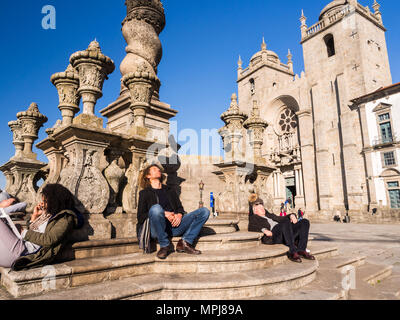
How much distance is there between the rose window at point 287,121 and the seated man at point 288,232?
1016 inches

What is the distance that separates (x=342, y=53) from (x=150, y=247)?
2789 centimetres

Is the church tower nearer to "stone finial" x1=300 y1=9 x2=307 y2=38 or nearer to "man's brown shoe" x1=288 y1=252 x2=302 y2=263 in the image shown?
"stone finial" x1=300 y1=9 x2=307 y2=38

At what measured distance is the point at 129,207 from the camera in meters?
4.25

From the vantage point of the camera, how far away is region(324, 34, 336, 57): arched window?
85.7ft

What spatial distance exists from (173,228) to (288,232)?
1.84m

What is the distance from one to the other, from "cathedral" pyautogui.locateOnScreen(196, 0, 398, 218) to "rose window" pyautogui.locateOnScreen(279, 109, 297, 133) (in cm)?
11

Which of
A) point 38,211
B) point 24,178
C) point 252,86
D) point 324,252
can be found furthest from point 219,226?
point 252,86

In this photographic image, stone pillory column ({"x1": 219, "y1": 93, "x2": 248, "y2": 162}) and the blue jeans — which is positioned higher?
stone pillory column ({"x1": 219, "y1": 93, "x2": 248, "y2": 162})

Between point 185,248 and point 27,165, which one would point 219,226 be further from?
point 27,165

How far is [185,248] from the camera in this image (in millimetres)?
3186

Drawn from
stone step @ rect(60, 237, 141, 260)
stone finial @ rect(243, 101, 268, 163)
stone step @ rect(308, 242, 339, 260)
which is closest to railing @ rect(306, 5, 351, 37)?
stone finial @ rect(243, 101, 268, 163)

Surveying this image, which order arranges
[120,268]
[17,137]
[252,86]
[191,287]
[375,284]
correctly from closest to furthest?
[191,287], [120,268], [375,284], [17,137], [252,86]

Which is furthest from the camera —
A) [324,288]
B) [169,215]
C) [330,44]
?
[330,44]
